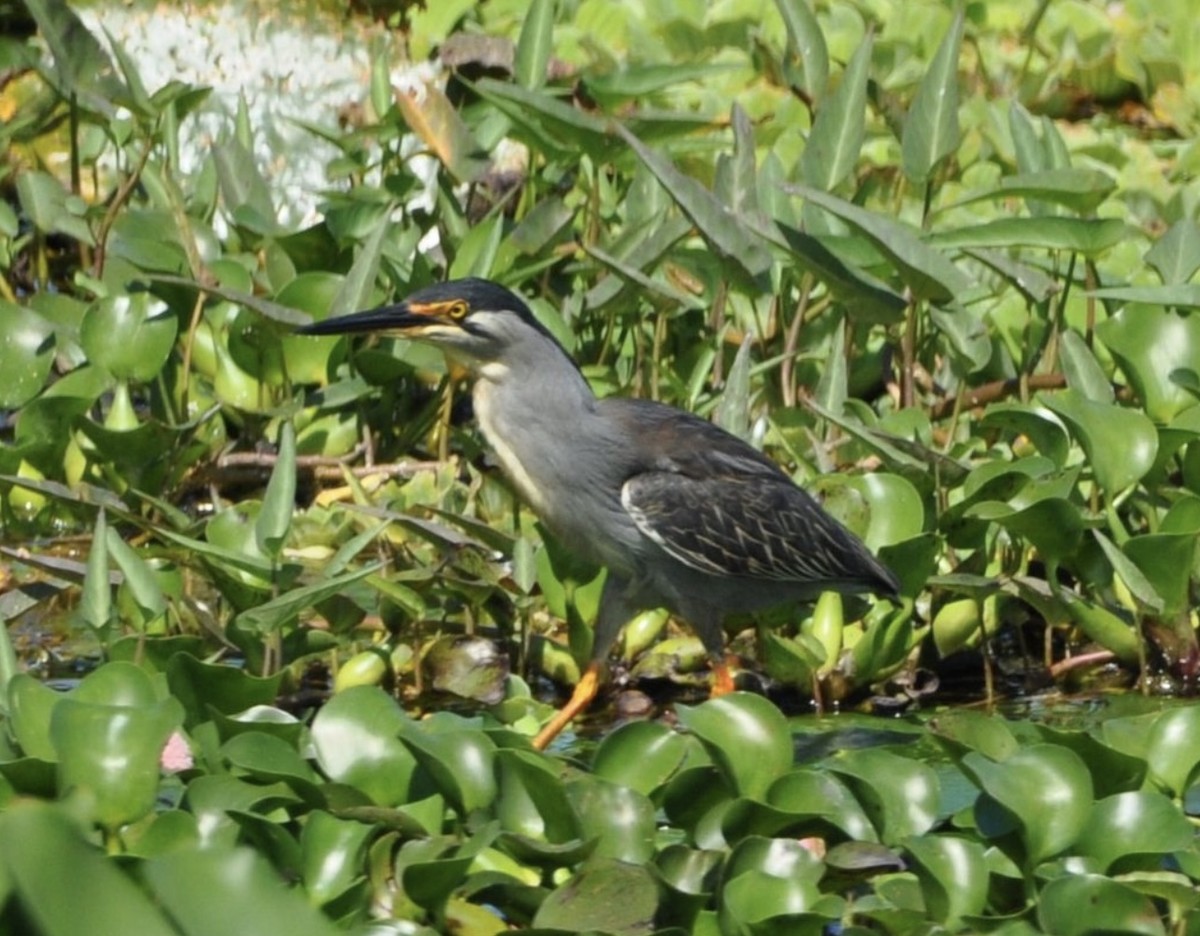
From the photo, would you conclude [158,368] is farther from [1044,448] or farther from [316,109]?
[316,109]

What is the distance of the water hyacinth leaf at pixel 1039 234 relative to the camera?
17.4 ft

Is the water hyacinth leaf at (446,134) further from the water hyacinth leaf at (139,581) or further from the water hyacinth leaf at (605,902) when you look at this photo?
the water hyacinth leaf at (605,902)

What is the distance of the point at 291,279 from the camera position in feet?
20.0

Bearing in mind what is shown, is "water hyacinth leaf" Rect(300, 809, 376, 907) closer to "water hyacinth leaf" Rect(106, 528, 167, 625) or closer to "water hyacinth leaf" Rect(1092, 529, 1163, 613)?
"water hyacinth leaf" Rect(106, 528, 167, 625)

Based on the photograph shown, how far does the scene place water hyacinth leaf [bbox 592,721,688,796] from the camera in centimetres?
355

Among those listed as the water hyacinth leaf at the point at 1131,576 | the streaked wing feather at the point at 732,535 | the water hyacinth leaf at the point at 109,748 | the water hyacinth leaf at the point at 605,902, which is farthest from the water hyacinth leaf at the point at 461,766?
the water hyacinth leaf at the point at 1131,576

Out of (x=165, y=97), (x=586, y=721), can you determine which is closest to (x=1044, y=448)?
(x=586, y=721)

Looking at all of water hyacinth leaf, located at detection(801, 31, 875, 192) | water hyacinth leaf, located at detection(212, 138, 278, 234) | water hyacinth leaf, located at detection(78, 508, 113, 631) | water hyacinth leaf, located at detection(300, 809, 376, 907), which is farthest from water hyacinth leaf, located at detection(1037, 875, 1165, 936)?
water hyacinth leaf, located at detection(212, 138, 278, 234)

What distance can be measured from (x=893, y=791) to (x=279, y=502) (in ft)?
4.97

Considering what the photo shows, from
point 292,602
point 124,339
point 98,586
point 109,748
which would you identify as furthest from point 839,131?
point 109,748

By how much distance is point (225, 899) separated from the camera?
1.84 m

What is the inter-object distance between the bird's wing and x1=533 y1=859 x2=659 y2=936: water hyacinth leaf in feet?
5.96

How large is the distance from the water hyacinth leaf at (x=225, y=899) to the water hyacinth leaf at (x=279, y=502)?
8.32 ft

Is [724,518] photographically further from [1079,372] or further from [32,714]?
[32,714]
